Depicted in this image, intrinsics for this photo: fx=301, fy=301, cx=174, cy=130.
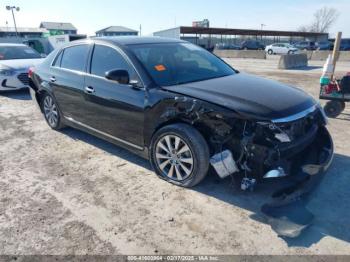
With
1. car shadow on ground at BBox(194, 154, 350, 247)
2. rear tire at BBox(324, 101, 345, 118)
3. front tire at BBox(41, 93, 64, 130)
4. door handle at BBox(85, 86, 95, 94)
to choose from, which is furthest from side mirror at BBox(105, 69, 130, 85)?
rear tire at BBox(324, 101, 345, 118)

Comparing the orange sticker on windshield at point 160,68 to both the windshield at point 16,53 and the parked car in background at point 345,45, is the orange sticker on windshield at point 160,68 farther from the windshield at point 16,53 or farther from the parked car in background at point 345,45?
the parked car in background at point 345,45

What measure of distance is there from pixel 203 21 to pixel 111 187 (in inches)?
2534

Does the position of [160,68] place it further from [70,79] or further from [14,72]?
[14,72]

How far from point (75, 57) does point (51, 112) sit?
1.35 metres

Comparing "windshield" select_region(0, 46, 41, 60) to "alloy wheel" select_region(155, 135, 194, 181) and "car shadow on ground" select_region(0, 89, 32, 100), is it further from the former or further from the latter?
"alloy wheel" select_region(155, 135, 194, 181)

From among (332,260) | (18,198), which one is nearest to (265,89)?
(332,260)

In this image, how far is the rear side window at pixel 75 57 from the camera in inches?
181

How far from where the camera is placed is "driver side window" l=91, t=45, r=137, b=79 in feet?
12.9

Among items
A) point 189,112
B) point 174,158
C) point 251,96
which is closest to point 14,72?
point 174,158

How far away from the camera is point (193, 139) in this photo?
10.7 feet

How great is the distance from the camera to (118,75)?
3686 mm

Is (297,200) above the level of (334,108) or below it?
below

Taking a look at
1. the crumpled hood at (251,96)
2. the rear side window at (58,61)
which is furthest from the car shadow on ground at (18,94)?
the crumpled hood at (251,96)

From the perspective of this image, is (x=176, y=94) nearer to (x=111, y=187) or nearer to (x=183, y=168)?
(x=183, y=168)
